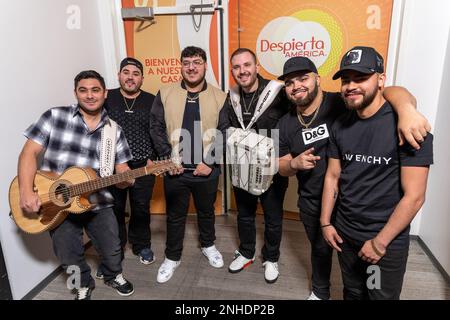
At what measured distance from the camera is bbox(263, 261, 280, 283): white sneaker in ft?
8.13

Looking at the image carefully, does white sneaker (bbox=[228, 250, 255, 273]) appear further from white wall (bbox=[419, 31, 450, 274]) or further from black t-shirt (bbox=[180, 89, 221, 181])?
white wall (bbox=[419, 31, 450, 274])

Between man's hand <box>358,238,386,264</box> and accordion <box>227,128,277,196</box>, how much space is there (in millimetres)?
758

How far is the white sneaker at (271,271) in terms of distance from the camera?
8.13 ft

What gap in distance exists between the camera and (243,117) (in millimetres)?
2244

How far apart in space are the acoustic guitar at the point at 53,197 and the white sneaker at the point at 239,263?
1.20 m

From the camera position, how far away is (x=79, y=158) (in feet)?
6.87

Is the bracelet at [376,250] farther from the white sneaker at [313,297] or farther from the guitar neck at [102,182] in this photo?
the guitar neck at [102,182]

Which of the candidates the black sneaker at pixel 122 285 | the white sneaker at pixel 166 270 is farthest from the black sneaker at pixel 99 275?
the white sneaker at pixel 166 270

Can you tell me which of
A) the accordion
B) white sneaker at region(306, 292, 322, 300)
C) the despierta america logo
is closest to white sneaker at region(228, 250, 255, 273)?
white sneaker at region(306, 292, 322, 300)

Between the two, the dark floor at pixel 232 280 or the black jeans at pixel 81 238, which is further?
the dark floor at pixel 232 280

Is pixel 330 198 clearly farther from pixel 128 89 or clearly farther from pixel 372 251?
pixel 128 89

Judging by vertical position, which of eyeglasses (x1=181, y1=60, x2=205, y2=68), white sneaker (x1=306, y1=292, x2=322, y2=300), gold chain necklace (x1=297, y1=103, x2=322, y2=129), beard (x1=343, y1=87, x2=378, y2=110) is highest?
eyeglasses (x1=181, y1=60, x2=205, y2=68)

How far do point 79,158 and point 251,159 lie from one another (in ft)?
3.59

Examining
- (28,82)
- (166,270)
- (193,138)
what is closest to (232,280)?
(166,270)
